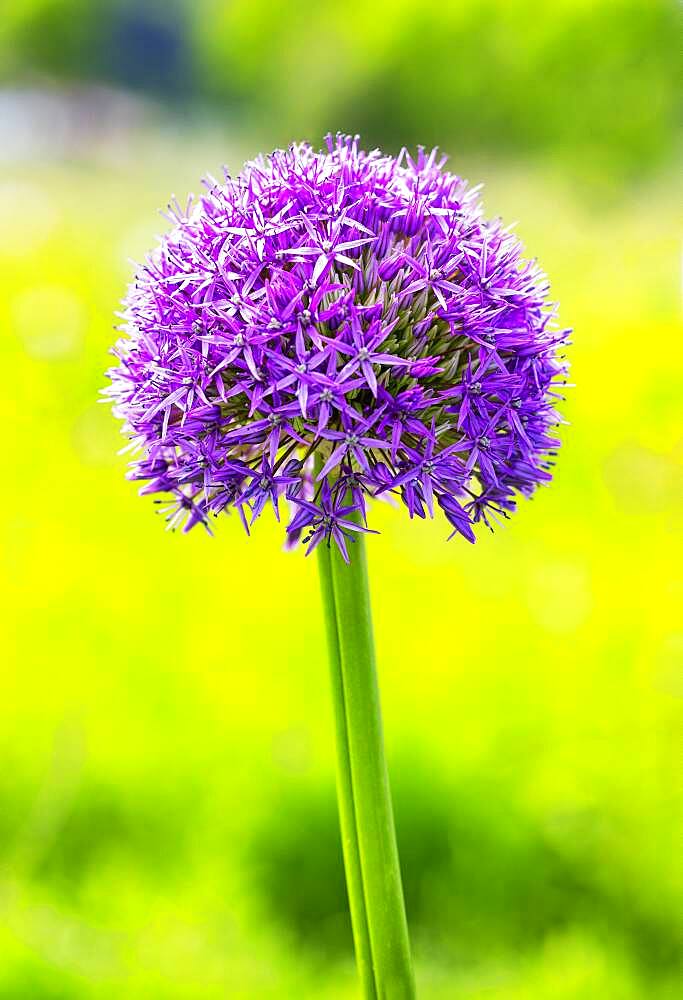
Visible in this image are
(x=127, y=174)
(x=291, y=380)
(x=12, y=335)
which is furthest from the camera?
(x=127, y=174)

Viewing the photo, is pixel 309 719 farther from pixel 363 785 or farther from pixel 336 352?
pixel 336 352

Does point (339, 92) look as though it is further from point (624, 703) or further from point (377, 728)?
point (377, 728)


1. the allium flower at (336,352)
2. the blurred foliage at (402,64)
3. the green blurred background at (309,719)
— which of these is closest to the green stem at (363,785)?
the allium flower at (336,352)

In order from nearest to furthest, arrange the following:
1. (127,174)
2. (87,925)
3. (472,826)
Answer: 1. (87,925)
2. (472,826)
3. (127,174)

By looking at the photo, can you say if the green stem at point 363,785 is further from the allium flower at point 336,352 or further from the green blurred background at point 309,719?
the green blurred background at point 309,719

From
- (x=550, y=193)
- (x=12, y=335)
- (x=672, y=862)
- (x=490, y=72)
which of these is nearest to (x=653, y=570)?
(x=672, y=862)

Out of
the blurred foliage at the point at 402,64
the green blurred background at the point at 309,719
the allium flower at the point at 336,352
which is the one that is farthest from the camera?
the blurred foliage at the point at 402,64

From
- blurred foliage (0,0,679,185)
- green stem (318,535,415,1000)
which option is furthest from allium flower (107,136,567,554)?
blurred foliage (0,0,679,185)

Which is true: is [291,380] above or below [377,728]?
above
